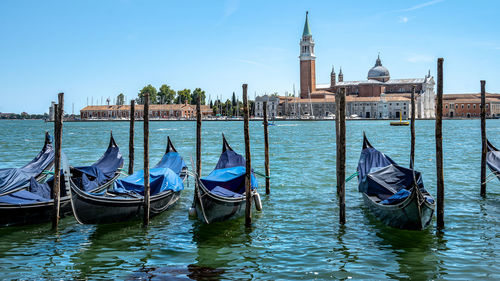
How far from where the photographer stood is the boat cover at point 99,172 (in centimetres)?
970

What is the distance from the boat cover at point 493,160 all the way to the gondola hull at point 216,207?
5.56 m

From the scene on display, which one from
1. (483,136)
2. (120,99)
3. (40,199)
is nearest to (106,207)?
(40,199)

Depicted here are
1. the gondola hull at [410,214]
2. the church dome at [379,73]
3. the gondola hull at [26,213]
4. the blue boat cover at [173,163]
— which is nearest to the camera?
the gondola hull at [410,214]

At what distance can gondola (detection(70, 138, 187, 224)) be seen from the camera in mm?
7645

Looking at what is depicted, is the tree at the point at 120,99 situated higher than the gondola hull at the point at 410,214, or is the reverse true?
the tree at the point at 120,99

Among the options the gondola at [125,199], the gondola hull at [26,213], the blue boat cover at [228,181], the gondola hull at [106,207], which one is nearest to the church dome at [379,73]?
the blue boat cover at [228,181]

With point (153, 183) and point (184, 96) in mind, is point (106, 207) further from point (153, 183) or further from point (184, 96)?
point (184, 96)

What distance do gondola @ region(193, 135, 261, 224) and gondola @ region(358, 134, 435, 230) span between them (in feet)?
7.05

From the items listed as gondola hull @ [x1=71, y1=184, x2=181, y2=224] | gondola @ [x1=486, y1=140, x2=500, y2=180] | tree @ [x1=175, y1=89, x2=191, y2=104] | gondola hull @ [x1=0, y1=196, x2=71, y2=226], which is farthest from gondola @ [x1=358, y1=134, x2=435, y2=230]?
tree @ [x1=175, y1=89, x2=191, y2=104]

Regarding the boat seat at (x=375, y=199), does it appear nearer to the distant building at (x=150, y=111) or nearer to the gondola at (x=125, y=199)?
the gondola at (x=125, y=199)

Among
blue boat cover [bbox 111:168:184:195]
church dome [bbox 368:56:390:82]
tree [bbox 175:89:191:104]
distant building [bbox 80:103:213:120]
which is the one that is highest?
church dome [bbox 368:56:390:82]

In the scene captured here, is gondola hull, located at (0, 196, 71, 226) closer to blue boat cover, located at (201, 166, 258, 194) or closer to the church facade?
blue boat cover, located at (201, 166, 258, 194)

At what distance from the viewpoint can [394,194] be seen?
859 cm

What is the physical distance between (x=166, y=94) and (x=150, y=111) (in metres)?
5.03
